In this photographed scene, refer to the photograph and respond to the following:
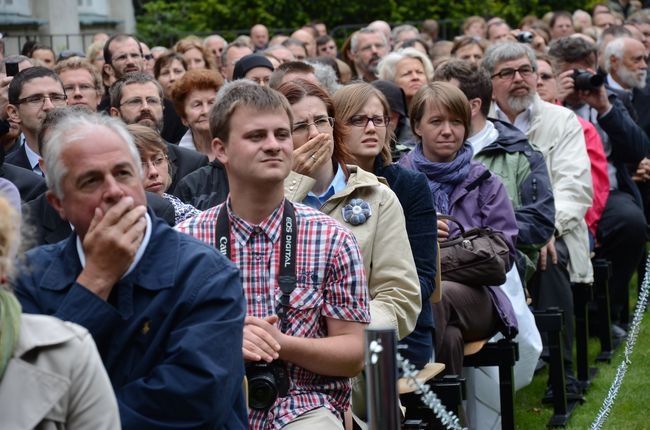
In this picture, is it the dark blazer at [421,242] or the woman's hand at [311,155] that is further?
the dark blazer at [421,242]

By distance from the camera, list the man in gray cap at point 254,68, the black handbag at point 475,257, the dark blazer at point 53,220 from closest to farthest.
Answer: the dark blazer at point 53,220 → the black handbag at point 475,257 → the man in gray cap at point 254,68

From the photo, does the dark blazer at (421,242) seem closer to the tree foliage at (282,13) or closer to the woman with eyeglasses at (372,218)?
the woman with eyeglasses at (372,218)

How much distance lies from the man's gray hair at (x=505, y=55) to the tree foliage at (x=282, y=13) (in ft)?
48.4

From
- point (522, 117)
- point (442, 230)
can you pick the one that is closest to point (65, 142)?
point (442, 230)

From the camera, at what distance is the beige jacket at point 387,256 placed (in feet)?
19.0

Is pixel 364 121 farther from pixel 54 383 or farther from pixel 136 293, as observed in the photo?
pixel 54 383

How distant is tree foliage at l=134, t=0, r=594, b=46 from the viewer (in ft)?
81.9

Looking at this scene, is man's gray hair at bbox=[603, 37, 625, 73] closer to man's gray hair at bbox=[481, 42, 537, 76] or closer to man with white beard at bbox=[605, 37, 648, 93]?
man with white beard at bbox=[605, 37, 648, 93]

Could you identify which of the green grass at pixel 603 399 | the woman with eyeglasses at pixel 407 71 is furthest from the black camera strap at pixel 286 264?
the woman with eyeglasses at pixel 407 71

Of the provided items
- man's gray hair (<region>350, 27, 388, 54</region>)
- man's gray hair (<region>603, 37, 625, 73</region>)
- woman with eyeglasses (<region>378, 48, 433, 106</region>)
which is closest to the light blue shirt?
woman with eyeglasses (<region>378, 48, 433, 106</region>)

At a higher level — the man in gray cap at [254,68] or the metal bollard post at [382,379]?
the man in gray cap at [254,68]

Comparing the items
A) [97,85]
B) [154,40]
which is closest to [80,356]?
[97,85]

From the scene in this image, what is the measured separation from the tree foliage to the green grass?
15.4 m

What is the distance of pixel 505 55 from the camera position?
9.52 metres
